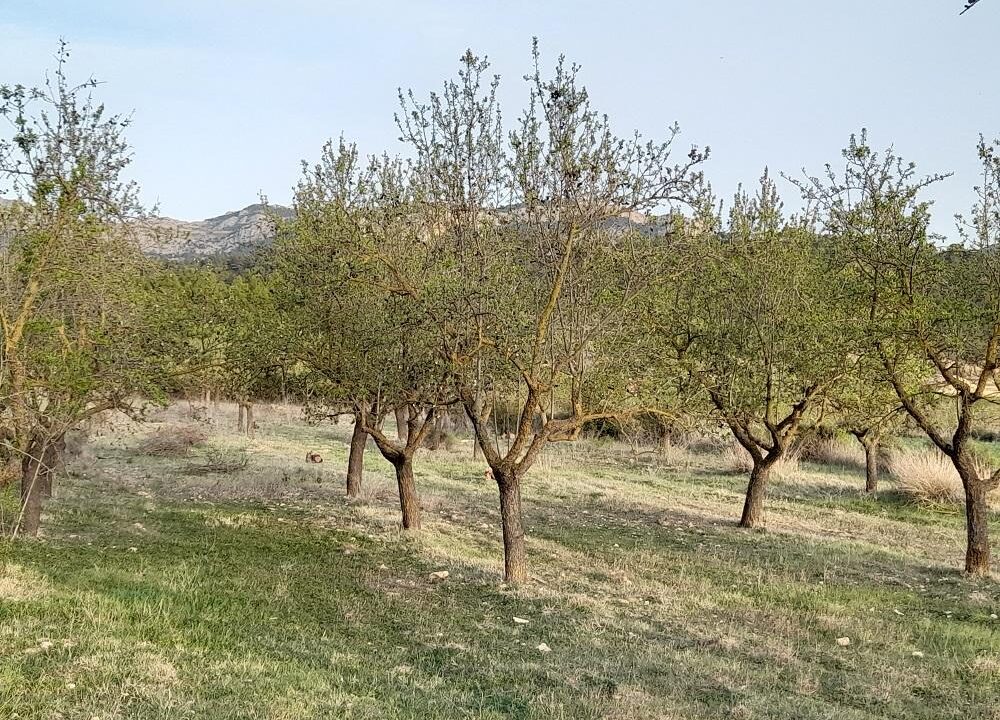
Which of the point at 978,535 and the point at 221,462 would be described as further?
the point at 221,462

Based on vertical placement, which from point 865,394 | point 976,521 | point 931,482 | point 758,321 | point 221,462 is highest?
point 758,321

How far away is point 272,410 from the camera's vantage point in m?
46.7

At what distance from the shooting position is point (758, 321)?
62.5 feet

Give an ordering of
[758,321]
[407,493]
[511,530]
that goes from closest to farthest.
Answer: [511,530] → [407,493] → [758,321]

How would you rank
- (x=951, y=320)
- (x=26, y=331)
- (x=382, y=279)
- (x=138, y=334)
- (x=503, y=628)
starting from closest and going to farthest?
(x=503, y=628)
(x=26, y=331)
(x=138, y=334)
(x=951, y=320)
(x=382, y=279)

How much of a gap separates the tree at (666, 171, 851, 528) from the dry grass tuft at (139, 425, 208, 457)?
1869cm

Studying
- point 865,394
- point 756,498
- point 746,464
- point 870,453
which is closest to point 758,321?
point 865,394

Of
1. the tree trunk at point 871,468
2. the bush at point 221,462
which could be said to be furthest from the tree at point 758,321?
the bush at point 221,462

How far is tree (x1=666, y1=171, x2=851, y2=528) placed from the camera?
1789 cm

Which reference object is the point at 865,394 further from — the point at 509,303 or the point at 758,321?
the point at 509,303

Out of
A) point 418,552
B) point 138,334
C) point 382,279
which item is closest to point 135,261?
point 138,334

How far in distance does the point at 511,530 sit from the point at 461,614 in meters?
2.26

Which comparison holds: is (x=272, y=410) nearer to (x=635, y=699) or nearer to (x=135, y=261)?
(x=135, y=261)

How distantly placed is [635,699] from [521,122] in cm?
836
